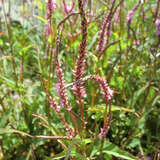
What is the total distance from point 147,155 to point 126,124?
0.23 metres

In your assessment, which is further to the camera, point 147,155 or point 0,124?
point 147,155

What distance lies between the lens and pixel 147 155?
4.23 ft

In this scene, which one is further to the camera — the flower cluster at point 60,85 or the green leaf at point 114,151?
the green leaf at point 114,151

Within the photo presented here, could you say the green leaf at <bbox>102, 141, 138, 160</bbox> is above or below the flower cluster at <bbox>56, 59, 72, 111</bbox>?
below

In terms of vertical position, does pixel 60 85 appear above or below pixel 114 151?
above

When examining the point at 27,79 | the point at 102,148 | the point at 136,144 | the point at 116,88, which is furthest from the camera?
the point at 27,79

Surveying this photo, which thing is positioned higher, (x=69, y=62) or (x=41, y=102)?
(x=69, y=62)

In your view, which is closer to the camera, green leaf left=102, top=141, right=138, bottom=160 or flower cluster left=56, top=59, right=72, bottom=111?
flower cluster left=56, top=59, right=72, bottom=111

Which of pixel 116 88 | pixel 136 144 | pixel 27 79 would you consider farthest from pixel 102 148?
pixel 27 79

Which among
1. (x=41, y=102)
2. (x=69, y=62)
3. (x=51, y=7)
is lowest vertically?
(x=41, y=102)

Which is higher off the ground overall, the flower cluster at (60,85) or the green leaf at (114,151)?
the flower cluster at (60,85)

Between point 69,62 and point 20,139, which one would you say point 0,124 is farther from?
point 69,62

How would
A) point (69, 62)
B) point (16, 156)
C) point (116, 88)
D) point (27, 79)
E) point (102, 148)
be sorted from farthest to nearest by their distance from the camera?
point (27, 79) → point (69, 62) → point (116, 88) → point (16, 156) → point (102, 148)

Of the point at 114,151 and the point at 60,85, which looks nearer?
the point at 60,85
